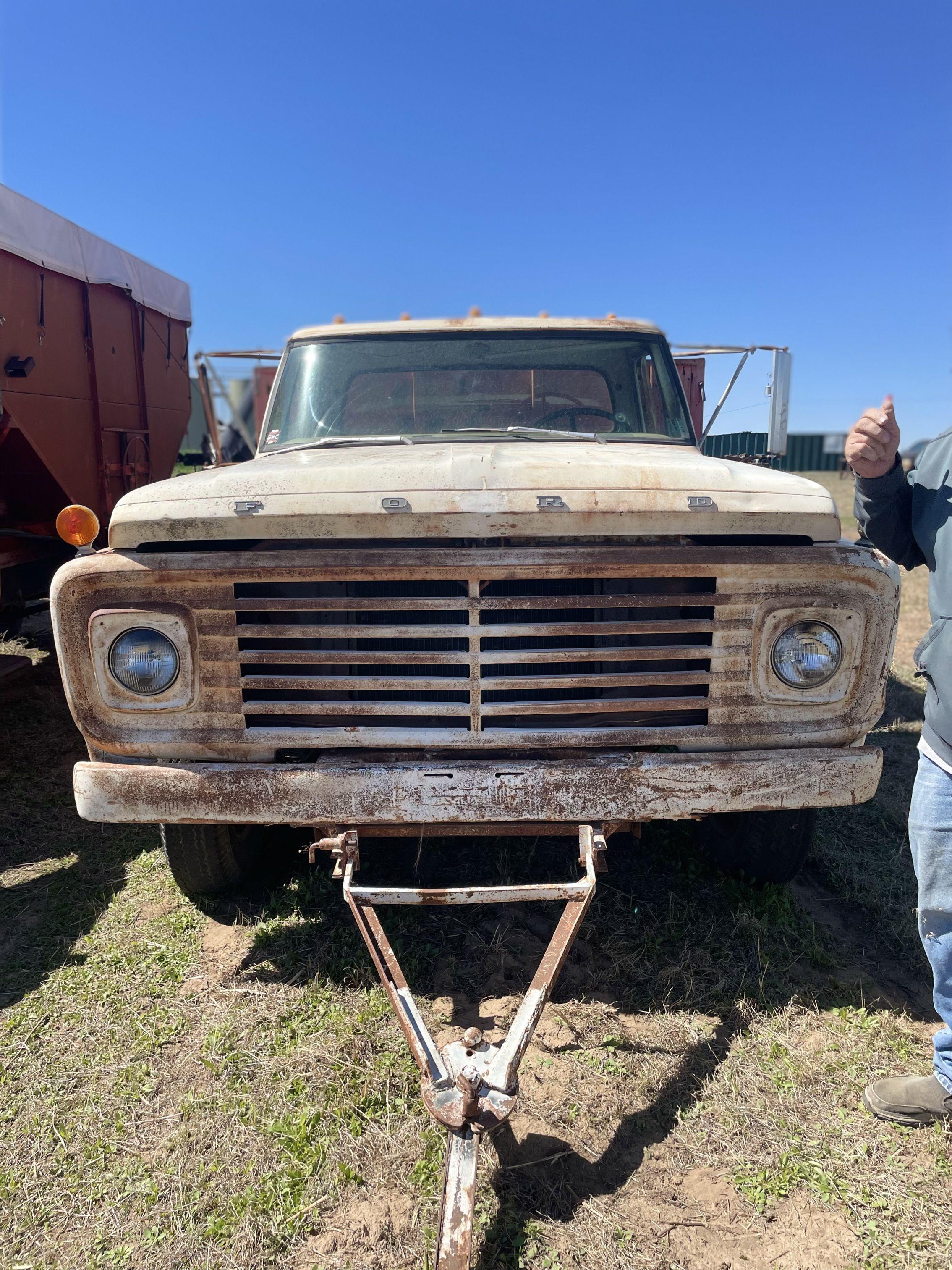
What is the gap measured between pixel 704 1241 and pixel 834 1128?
1.74ft

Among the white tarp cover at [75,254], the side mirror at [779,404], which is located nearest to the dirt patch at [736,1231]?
the side mirror at [779,404]

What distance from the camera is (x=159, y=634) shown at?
257 cm

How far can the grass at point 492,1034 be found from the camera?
1.99 metres

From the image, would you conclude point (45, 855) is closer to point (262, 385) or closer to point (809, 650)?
point (809, 650)

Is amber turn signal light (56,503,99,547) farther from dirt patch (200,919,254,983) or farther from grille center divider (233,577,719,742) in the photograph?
dirt patch (200,919,254,983)

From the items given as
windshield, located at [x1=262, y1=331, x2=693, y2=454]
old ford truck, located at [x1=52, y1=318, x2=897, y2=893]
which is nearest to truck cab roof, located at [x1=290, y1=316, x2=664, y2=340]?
windshield, located at [x1=262, y1=331, x2=693, y2=454]

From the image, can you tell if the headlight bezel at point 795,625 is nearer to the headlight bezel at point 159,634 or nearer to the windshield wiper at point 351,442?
the windshield wiper at point 351,442

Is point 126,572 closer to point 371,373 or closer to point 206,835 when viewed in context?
point 206,835

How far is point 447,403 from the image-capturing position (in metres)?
3.71

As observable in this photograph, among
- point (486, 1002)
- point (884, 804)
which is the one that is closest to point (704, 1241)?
point (486, 1002)

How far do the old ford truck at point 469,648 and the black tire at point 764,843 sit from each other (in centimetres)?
55

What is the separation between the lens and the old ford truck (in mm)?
2439

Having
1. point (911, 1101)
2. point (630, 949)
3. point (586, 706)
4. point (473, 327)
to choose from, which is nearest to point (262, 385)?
point (473, 327)

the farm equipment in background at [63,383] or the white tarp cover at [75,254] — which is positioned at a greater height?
the white tarp cover at [75,254]
